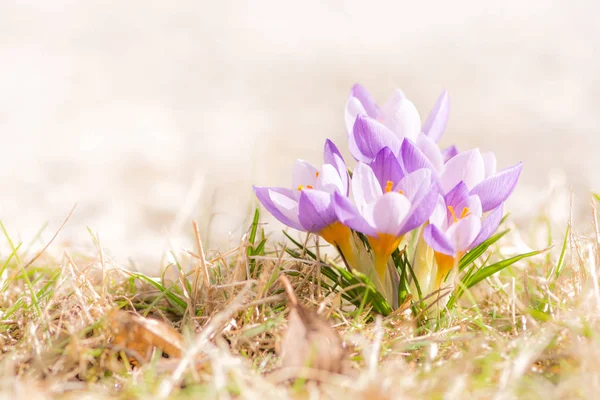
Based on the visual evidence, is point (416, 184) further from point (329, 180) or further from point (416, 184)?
point (329, 180)

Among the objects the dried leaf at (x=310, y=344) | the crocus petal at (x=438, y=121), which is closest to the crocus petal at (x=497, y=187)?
the crocus petal at (x=438, y=121)

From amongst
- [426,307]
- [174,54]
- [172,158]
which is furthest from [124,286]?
[174,54]

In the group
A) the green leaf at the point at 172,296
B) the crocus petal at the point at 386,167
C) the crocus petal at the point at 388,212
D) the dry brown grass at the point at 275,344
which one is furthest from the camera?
the green leaf at the point at 172,296

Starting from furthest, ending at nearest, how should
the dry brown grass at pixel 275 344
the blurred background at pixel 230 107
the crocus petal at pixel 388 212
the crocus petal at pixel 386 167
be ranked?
the blurred background at pixel 230 107 → the crocus petal at pixel 386 167 → the crocus petal at pixel 388 212 → the dry brown grass at pixel 275 344

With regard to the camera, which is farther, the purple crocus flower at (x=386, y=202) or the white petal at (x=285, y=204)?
the white petal at (x=285, y=204)

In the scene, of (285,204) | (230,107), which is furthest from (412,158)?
(230,107)

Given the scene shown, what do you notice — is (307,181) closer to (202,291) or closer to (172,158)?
(202,291)

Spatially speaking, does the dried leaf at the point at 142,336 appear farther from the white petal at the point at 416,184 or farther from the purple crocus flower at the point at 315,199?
the white petal at the point at 416,184
